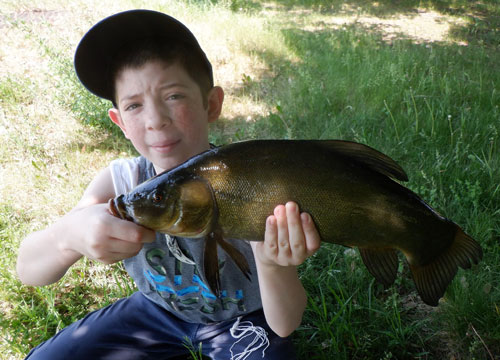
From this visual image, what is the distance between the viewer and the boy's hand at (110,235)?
129 centimetres

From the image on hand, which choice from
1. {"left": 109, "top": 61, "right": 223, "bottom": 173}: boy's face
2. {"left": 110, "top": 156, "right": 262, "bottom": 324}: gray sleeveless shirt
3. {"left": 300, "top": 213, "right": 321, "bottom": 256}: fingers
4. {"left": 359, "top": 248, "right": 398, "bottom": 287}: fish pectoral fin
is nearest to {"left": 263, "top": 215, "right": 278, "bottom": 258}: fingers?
{"left": 300, "top": 213, "right": 321, "bottom": 256}: fingers

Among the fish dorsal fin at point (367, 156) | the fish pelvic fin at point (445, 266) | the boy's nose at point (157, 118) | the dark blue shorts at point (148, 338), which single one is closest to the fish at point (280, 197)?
the fish dorsal fin at point (367, 156)

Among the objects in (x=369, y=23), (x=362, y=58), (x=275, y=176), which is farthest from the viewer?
(x=369, y=23)

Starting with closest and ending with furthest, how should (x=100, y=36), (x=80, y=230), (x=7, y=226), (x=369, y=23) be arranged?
(x=80, y=230) → (x=100, y=36) → (x=7, y=226) → (x=369, y=23)

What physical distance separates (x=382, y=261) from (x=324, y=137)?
2.39 meters

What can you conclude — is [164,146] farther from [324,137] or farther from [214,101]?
[324,137]

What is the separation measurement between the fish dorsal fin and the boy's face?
0.78 m

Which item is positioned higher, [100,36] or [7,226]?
[100,36]

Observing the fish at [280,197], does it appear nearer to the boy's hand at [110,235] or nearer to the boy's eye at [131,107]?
the boy's hand at [110,235]

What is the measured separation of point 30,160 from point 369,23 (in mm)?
7753

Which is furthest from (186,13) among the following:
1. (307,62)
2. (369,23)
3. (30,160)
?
(30,160)

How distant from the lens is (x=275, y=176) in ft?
4.19

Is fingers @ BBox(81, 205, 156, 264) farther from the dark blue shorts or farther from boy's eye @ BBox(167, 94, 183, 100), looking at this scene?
the dark blue shorts

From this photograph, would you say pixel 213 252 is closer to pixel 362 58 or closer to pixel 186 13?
pixel 362 58
